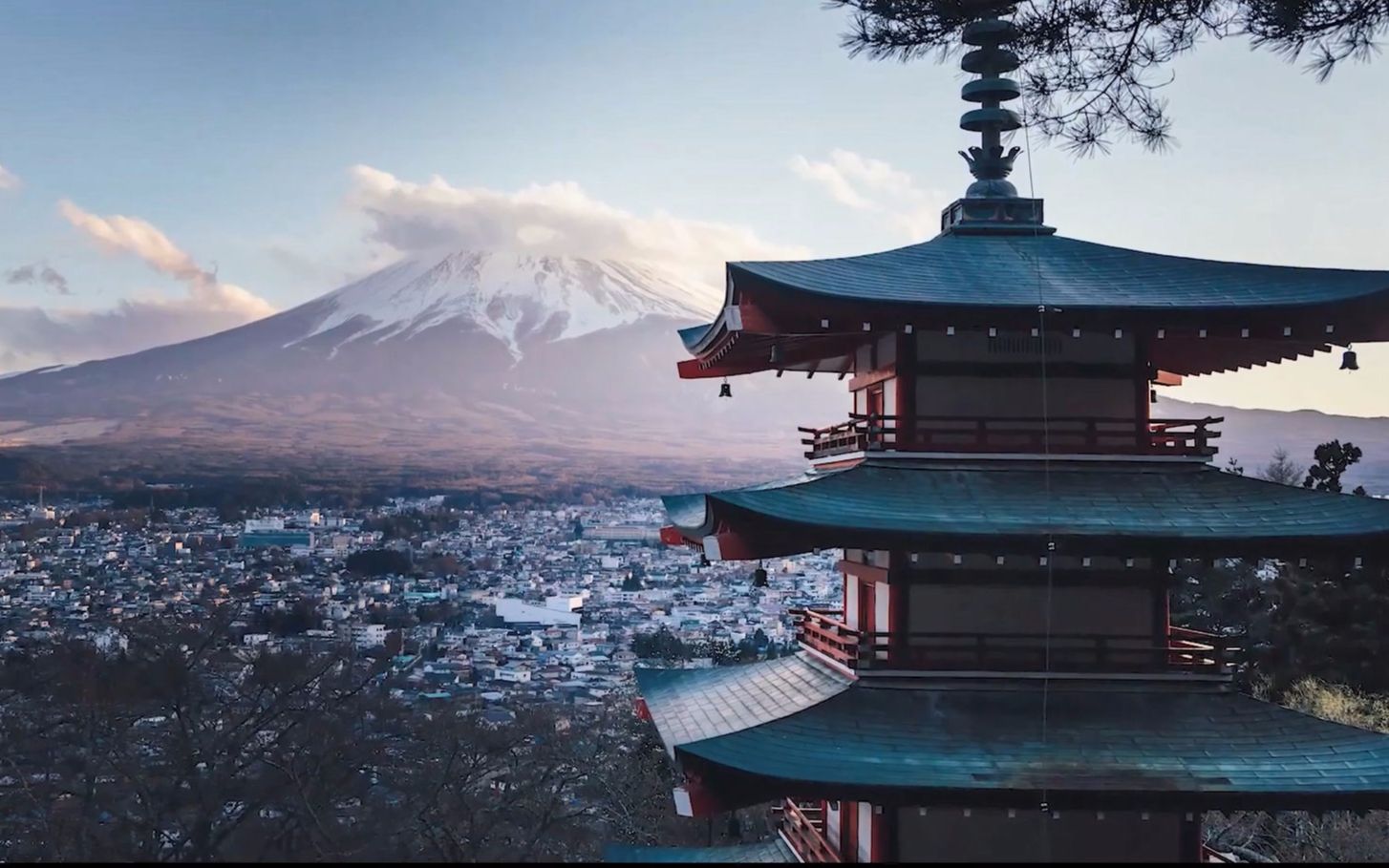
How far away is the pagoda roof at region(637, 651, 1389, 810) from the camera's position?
8594 millimetres

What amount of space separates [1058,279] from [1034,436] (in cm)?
128

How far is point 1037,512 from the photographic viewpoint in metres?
9.55

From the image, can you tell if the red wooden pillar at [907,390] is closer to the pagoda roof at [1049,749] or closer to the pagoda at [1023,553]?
the pagoda at [1023,553]

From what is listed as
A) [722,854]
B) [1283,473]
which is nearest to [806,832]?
[722,854]

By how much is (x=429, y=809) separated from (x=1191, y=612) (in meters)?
17.3

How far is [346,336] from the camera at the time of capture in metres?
130

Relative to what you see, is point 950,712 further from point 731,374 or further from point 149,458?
point 149,458

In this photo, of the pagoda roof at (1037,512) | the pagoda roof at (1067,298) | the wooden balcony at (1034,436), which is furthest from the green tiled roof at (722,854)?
the pagoda roof at (1067,298)

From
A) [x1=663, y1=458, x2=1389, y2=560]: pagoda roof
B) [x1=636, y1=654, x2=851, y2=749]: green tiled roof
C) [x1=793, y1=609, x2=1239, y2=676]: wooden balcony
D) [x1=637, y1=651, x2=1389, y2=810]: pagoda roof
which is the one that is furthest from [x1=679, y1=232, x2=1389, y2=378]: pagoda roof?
[x1=636, y1=654, x2=851, y2=749]: green tiled roof

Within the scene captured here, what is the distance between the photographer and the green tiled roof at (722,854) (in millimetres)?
10617

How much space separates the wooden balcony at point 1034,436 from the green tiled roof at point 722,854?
3536 mm

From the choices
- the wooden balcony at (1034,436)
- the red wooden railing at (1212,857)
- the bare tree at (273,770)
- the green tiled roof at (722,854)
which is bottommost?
the bare tree at (273,770)

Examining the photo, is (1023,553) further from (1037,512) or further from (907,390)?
(907,390)

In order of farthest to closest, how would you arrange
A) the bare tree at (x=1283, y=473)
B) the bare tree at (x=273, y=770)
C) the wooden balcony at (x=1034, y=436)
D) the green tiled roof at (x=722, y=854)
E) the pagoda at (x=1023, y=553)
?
the bare tree at (x=1283, y=473) < the bare tree at (x=273, y=770) < the green tiled roof at (x=722, y=854) < the wooden balcony at (x=1034, y=436) < the pagoda at (x=1023, y=553)
